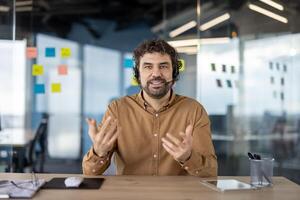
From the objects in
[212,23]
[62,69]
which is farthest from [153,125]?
[62,69]

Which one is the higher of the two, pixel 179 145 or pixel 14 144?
pixel 179 145

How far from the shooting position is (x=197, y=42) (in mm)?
4641

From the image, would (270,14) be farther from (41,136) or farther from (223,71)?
(41,136)

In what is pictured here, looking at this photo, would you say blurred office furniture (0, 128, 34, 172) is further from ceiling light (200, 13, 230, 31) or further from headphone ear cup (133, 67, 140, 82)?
headphone ear cup (133, 67, 140, 82)

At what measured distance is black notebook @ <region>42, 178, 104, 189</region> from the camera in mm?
1387

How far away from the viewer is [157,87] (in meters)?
1.80

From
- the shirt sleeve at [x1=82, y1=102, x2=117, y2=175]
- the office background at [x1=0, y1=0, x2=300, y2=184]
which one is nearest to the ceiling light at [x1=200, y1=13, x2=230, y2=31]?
the office background at [x1=0, y1=0, x2=300, y2=184]

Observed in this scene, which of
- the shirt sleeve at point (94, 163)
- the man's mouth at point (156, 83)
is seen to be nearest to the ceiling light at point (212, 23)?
the man's mouth at point (156, 83)

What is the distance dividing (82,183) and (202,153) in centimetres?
54

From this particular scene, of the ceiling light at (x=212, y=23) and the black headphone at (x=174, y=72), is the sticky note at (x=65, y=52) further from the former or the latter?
the black headphone at (x=174, y=72)

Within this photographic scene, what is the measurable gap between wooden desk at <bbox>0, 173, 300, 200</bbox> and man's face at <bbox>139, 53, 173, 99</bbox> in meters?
0.45

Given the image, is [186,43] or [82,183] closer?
[82,183]

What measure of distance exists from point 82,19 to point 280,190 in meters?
5.33

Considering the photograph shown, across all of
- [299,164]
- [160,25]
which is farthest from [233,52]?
[160,25]
